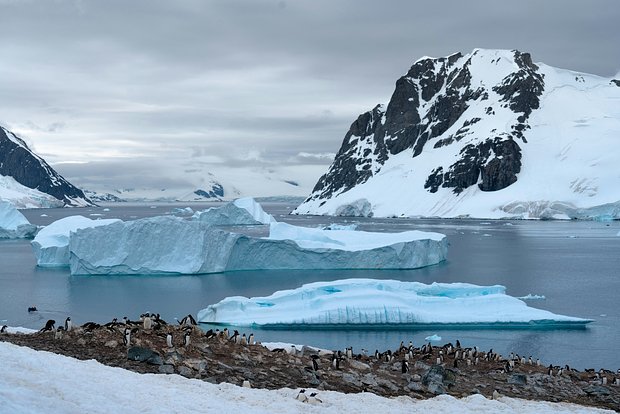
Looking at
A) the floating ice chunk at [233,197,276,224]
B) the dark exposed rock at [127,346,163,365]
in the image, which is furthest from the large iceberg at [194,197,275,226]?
the dark exposed rock at [127,346,163,365]

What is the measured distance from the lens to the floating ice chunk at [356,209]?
147375mm

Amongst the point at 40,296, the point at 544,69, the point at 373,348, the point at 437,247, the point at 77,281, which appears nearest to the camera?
the point at 373,348

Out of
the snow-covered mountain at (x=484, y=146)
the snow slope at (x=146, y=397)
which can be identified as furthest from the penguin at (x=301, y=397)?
the snow-covered mountain at (x=484, y=146)

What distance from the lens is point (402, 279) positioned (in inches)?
1558

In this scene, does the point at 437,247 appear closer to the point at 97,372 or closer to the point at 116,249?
the point at 116,249

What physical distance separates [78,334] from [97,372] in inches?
119

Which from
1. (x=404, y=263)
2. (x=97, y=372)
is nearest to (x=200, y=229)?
(x=404, y=263)

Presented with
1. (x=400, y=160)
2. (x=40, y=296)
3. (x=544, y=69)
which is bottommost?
(x=40, y=296)

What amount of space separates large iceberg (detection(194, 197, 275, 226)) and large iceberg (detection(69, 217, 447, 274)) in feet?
106

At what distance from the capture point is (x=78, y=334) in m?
11.3

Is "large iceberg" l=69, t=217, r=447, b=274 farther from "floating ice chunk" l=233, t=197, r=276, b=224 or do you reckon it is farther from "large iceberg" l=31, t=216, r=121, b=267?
"floating ice chunk" l=233, t=197, r=276, b=224

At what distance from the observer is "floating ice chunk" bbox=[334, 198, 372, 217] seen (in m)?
147

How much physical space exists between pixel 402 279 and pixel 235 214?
44.3 metres

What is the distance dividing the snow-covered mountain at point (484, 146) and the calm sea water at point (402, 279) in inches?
2735
